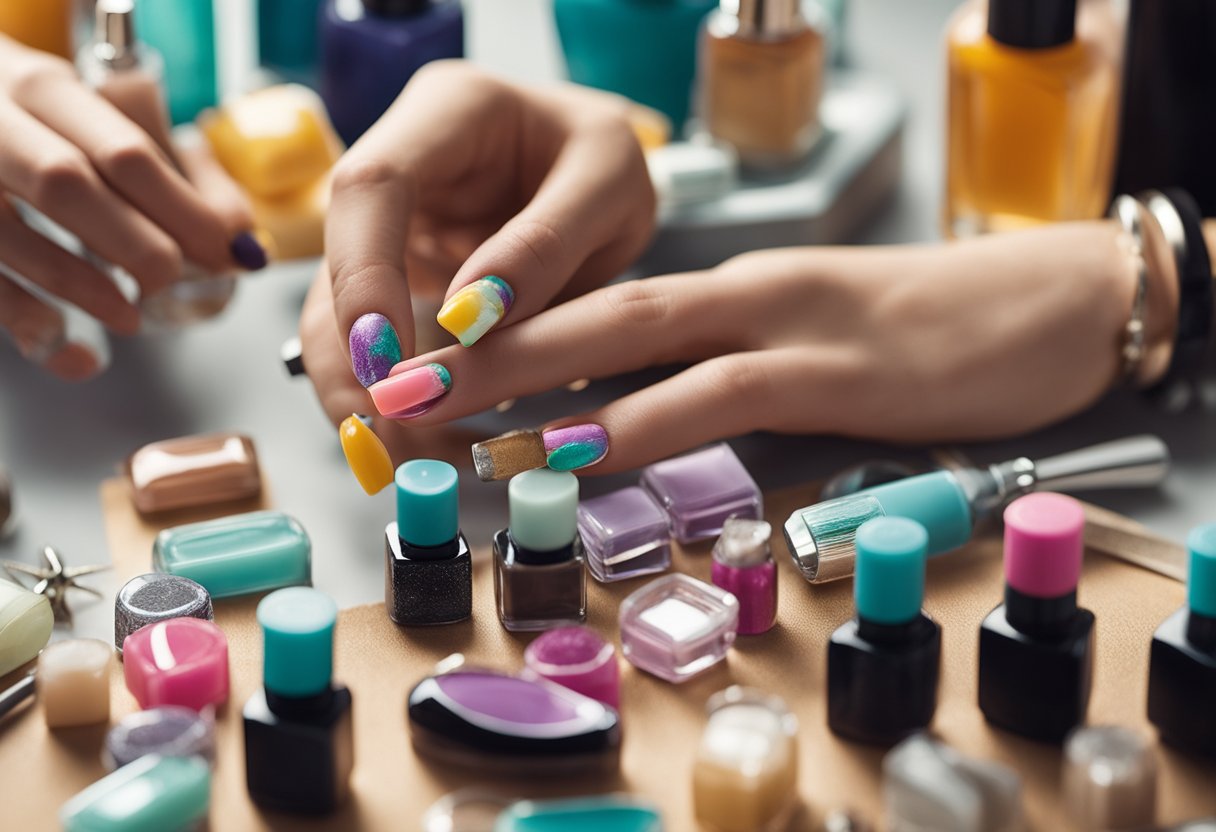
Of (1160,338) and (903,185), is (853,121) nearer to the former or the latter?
(903,185)

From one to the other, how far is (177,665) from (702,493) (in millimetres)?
295

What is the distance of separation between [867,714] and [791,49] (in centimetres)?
60

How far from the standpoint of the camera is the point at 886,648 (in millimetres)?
724

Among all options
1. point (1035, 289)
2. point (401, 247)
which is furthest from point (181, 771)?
point (1035, 289)

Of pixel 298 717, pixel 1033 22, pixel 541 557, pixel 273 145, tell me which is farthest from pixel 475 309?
pixel 1033 22

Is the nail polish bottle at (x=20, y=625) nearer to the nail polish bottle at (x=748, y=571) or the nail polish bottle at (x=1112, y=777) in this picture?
the nail polish bottle at (x=748, y=571)

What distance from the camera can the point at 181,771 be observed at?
0.67m

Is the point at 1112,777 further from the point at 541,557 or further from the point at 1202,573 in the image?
the point at 541,557

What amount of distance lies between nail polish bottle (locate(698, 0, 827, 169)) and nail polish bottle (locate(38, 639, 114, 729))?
649 millimetres

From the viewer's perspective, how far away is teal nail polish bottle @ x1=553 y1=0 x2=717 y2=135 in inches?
48.7

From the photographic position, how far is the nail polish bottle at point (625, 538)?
86 centimetres

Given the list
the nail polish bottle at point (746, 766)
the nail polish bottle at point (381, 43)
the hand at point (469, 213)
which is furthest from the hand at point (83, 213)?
the nail polish bottle at point (746, 766)

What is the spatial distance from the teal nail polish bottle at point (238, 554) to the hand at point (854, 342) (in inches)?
3.4

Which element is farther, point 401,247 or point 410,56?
Result: point 410,56
